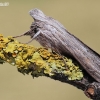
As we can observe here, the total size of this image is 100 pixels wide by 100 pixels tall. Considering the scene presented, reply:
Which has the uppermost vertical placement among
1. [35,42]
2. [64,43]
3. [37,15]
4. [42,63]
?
[35,42]

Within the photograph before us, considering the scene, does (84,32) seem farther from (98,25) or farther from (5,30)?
(5,30)

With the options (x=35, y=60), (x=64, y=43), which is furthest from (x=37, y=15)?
(x=35, y=60)

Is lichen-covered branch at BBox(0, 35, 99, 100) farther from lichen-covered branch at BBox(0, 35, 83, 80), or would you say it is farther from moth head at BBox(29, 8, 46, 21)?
moth head at BBox(29, 8, 46, 21)

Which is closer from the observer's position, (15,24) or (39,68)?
(39,68)

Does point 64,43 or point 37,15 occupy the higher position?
point 37,15

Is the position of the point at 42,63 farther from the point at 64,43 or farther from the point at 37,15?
the point at 37,15

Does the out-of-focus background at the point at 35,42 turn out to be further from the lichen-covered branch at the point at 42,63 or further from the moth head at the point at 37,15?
the lichen-covered branch at the point at 42,63

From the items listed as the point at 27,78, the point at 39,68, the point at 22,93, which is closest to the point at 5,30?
the point at 27,78

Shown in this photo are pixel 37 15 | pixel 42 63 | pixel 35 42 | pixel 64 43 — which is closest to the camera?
pixel 42 63
